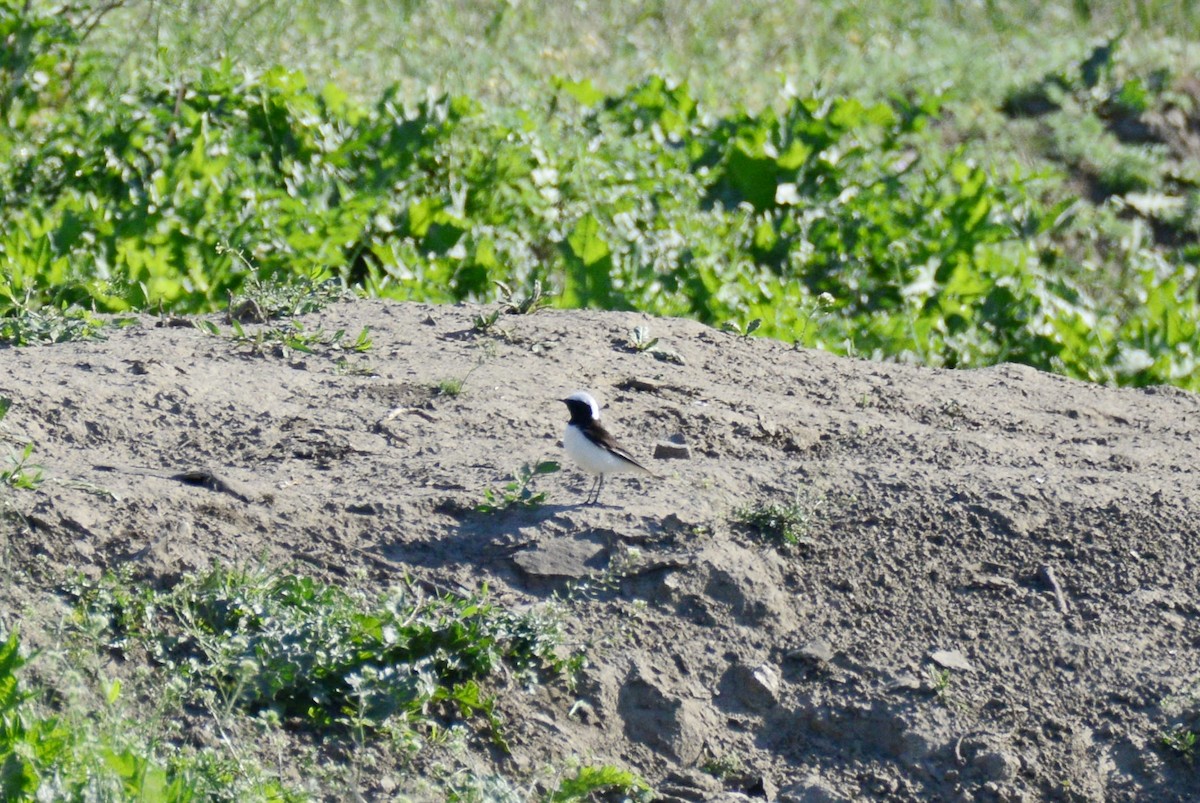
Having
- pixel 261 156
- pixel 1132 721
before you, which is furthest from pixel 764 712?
pixel 261 156

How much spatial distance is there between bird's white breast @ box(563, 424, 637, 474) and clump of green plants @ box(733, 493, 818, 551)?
0.34m

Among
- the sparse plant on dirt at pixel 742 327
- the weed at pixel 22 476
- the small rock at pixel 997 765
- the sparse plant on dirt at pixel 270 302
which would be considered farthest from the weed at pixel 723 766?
the sparse plant on dirt at pixel 270 302

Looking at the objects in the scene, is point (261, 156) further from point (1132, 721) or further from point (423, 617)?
point (1132, 721)

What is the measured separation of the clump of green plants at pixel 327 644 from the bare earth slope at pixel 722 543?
0.12 metres

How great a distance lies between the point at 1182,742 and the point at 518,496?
1.81 meters

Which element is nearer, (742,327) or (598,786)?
(598,786)

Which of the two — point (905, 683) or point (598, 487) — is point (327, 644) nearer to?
point (598, 487)

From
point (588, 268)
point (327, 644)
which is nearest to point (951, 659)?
point (327, 644)

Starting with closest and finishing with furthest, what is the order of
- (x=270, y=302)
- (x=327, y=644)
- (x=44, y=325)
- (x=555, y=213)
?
(x=327, y=644) < (x=44, y=325) < (x=270, y=302) < (x=555, y=213)

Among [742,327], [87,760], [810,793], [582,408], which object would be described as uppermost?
[582,408]

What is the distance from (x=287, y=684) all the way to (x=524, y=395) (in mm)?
1704

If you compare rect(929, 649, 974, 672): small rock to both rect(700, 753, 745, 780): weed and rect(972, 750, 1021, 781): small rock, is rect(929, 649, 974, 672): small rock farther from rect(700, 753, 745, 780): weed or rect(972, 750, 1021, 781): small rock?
rect(700, 753, 745, 780): weed

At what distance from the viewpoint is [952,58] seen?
10.4 meters

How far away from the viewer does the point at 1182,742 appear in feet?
12.0
